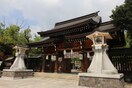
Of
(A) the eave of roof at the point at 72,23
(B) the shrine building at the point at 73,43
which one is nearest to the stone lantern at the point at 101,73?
(B) the shrine building at the point at 73,43

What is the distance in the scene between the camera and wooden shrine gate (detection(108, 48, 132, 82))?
14.4 meters

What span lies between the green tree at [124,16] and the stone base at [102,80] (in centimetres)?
492

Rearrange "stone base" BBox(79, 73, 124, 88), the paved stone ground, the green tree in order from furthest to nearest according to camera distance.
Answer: the green tree → the paved stone ground → "stone base" BBox(79, 73, 124, 88)

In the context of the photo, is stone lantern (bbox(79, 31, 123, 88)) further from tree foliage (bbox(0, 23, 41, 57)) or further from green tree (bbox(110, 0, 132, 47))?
tree foliage (bbox(0, 23, 41, 57))

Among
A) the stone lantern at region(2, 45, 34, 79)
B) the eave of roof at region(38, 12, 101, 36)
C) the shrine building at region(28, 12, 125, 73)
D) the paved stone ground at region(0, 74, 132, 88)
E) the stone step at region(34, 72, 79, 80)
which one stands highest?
the eave of roof at region(38, 12, 101, 36)

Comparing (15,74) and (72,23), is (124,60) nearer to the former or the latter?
(15,74)

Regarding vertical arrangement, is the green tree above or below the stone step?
above

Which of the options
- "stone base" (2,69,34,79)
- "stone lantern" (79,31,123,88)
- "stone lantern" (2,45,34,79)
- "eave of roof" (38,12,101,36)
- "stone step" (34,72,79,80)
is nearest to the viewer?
"stone lantern" (79,31,123,88)

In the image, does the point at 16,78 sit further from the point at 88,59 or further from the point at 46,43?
the point at 88,59

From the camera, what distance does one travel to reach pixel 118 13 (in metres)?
14.0

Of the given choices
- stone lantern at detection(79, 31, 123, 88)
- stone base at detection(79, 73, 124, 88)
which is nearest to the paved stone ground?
stone base at detection(79, 73, 124, 88)

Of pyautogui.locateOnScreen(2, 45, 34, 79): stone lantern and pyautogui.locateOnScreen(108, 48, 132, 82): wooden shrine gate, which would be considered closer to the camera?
pyautogui.locateOnScreen(108, 48, 132, 82): wooden shrine gate

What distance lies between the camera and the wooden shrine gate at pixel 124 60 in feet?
47.1

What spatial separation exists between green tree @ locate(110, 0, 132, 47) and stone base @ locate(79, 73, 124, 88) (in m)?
4.92
